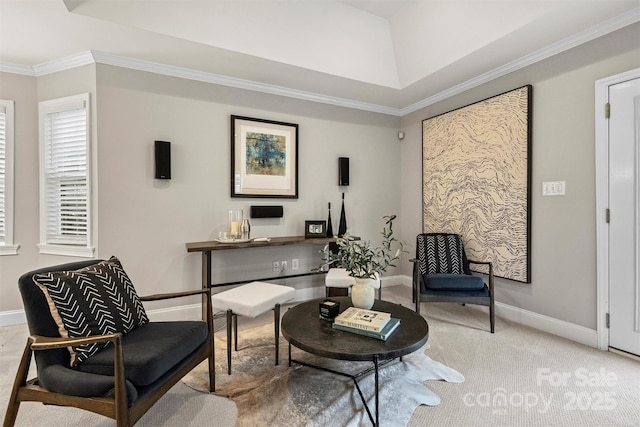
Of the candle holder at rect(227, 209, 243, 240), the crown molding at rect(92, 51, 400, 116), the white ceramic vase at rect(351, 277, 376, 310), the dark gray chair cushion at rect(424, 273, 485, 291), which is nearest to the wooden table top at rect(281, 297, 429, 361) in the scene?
the white ceramic vase at rect(351, 277, 376, 310)

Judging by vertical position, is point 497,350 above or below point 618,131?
below

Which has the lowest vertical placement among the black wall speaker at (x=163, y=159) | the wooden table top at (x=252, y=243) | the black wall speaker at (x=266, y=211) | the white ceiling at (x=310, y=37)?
the wooden table top at (x=252, y=243)

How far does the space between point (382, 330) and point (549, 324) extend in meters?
2.04

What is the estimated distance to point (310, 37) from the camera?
309cm

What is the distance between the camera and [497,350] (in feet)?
8.34

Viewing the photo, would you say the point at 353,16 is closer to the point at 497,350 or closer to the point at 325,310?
the point at 325,310

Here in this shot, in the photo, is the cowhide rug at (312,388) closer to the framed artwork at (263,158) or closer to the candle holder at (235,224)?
the candle holder at (235,224)

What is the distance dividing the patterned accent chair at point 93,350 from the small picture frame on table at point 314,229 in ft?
6.87

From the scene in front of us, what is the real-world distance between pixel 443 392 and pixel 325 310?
2.87 feet

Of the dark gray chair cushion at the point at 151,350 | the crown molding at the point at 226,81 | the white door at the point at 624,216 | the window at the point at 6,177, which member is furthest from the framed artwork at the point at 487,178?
the window at the point at 6,177

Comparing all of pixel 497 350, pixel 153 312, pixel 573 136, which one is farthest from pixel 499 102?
pixel 153 312

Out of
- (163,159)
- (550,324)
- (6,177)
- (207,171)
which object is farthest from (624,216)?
(6,177)

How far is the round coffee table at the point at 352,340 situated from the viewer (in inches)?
64.1

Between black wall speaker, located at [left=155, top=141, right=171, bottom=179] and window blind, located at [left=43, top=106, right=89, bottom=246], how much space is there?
0.65 metres
